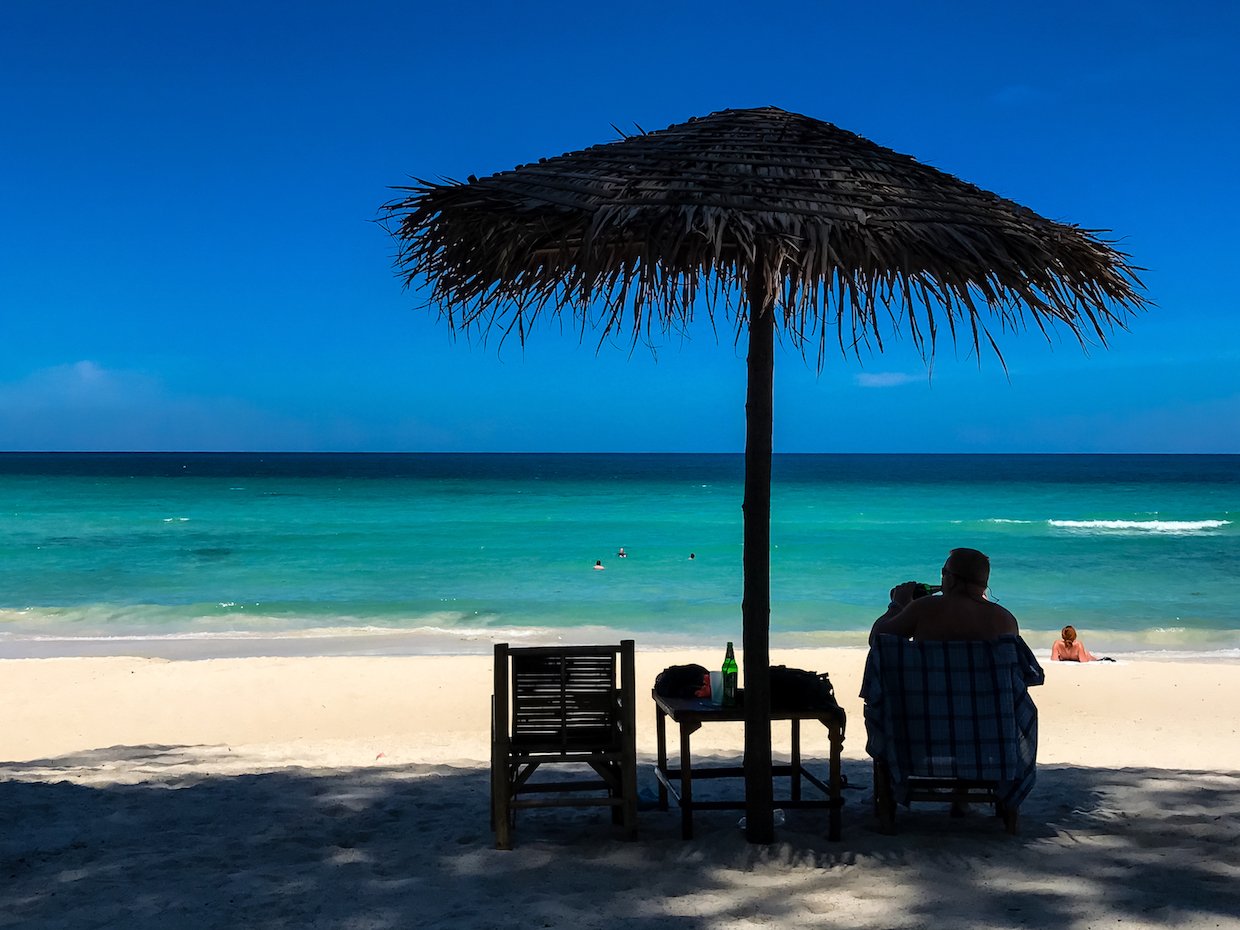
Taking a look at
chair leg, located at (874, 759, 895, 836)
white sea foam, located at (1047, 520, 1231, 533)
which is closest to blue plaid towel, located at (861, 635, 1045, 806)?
chair leg, located at (874, 759, 895, 836)

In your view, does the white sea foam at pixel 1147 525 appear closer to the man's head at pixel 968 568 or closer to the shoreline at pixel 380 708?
the shoreline at pixel 380 708

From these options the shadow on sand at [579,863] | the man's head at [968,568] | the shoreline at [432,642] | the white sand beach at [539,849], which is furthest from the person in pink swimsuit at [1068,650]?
the man's head at [968,568]

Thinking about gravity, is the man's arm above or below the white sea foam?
above

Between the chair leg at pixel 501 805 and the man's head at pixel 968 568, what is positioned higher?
the man's head at pixel 968 568

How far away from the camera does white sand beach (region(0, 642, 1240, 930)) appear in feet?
10.6

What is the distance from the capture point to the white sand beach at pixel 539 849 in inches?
127

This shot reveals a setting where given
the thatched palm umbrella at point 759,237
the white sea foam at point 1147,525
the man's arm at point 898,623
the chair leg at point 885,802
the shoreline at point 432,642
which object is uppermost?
the thatched palm umbrella at point 759,237

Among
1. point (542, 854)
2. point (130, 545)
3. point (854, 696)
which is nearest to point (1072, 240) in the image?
point (542, 854)

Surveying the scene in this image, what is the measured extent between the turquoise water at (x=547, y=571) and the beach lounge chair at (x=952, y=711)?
30.8ft

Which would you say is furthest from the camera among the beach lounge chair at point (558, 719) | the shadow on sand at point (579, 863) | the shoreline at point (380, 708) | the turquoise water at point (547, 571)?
the turquoise water at point (547, 571)

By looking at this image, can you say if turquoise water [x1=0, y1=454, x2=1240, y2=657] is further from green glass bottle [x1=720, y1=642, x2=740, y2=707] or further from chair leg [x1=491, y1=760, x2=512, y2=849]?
green glass bottle [x1=720, y1=642, x2=740, y2=707]

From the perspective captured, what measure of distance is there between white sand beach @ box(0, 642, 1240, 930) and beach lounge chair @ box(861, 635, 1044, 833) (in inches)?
10.1

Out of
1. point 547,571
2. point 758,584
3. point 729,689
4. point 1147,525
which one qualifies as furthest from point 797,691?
point 1147,525

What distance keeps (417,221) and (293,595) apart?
51.5 ft
